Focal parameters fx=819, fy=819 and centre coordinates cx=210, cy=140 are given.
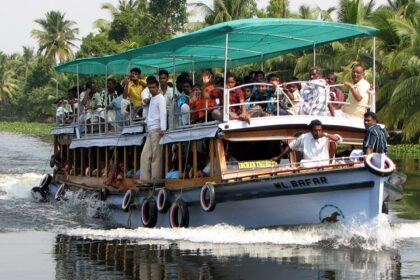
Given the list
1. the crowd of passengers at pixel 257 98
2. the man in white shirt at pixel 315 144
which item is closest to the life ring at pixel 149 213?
the crowd of passengers at pixel 257 98

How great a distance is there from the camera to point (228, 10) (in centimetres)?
4947

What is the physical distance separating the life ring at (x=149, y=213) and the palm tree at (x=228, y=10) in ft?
115

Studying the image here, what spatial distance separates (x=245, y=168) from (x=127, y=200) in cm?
325

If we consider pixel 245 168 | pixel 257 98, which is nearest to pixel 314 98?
pixel 257 98

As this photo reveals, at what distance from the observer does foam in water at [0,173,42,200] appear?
Answer: 75.9 feet

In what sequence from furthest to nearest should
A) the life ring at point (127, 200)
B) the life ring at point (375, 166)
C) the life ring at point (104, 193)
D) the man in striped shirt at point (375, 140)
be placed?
the life ring at point (104, 193)
the life ring at point (127, 200)
the man in striped shirt at point (375, 140)
the life ring at point (375, 166)

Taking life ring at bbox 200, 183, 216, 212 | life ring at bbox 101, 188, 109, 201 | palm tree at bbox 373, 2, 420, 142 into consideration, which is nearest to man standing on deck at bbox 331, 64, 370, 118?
life ring at bbox 200, 183, 216, 212

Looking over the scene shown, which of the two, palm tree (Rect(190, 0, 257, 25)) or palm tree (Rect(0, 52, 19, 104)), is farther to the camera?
palm tree (Rect(0, 52, 19, 104))

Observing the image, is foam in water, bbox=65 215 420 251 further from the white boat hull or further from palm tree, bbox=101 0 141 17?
palm tree, bbox=101 0 141 17

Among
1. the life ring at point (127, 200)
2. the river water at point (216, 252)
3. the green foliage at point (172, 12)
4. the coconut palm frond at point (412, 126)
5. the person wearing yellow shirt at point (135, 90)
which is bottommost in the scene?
the river water at point (216, 252)

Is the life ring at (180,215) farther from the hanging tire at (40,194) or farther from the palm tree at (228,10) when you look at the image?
the palm tree at (228,10)

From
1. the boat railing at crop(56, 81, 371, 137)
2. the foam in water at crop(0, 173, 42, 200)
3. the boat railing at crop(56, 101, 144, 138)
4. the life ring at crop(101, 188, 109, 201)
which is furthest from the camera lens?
the foam in water at crop(0, 173, 42, 200)

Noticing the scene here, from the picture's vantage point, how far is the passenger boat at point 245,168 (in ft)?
37.6

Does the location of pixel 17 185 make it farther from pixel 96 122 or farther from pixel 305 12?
pixel 305 12
